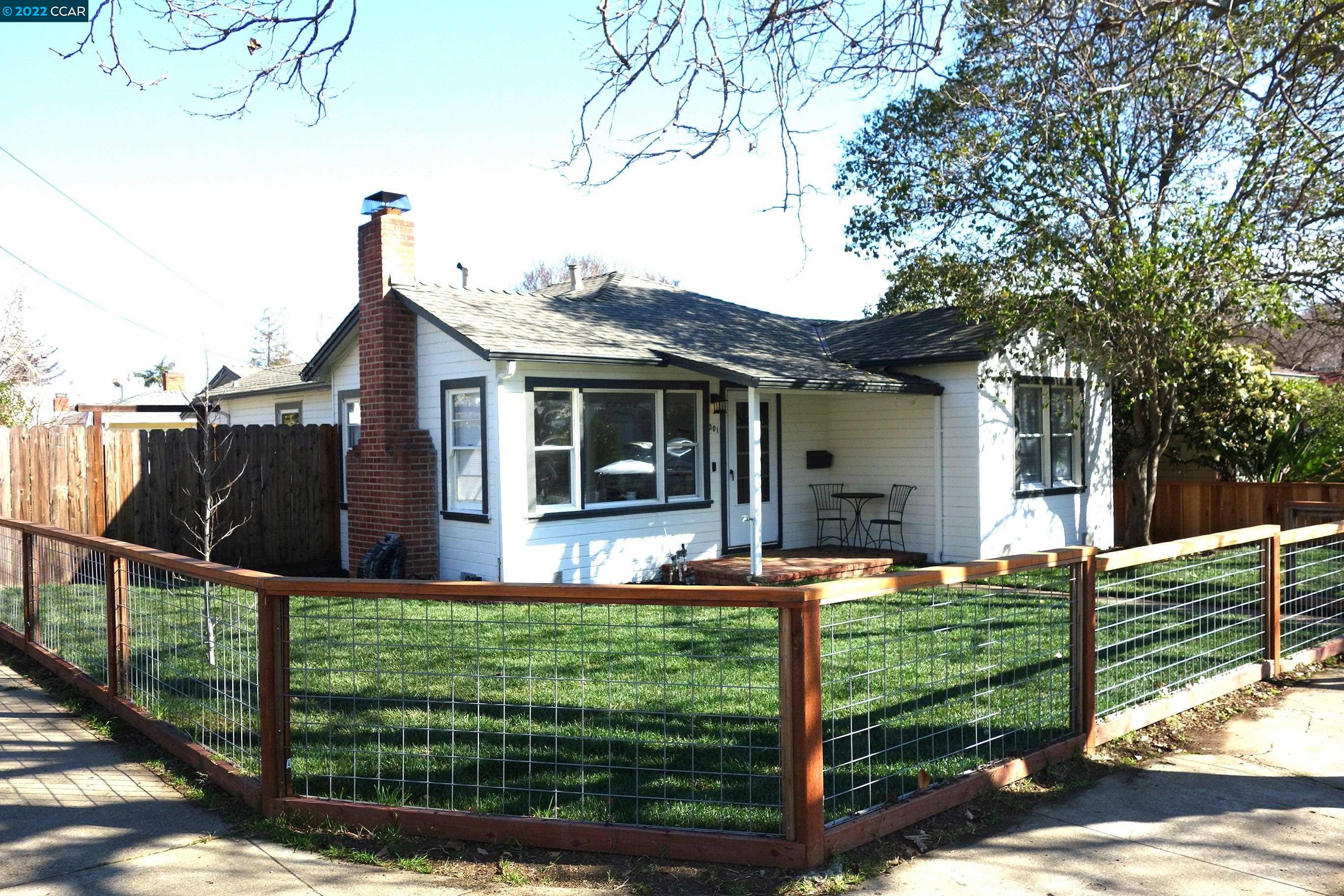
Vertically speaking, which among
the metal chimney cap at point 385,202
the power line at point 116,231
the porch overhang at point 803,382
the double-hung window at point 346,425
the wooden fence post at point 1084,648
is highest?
the power line at point 116,231

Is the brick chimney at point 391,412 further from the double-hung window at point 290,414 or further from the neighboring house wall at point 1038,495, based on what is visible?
the neighboring house wall at point 1038,495

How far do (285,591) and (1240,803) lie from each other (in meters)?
4.40

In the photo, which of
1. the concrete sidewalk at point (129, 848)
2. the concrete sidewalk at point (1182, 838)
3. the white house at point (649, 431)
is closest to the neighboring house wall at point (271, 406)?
the white house at point (649, 431)

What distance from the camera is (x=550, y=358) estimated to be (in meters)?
10.9

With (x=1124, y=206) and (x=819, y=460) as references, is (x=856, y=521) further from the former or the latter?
(x=1124, y=206)

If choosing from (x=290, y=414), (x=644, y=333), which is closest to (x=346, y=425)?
(x=290, y=414)

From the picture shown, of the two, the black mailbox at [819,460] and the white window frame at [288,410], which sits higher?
the white window frame at [288,410]

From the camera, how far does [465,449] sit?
11750mm

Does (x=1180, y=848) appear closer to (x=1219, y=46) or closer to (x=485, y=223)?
(x=1219, y=46)

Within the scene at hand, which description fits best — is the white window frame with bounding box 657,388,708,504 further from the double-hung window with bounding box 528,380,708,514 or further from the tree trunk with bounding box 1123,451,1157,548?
the tree trunk with bounding box 1123,451,1157,548

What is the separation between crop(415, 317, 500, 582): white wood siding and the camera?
11.1 m

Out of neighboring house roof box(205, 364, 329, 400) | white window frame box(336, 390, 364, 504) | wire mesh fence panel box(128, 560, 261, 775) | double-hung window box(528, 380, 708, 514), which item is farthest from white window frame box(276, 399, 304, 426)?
wire mesh fence panel box(128, 560, 261, 775)

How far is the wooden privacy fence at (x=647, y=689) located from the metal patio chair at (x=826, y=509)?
5918 mm

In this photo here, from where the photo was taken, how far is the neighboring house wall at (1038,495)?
13.4 m
